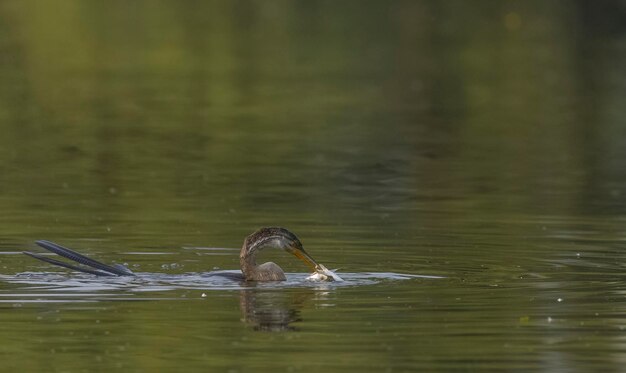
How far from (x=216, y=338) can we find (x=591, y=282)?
11.2 ft

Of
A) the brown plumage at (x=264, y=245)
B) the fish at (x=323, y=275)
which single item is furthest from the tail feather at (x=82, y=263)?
the fish at (x=323, y=275)

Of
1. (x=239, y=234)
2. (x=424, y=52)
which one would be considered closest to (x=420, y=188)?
(x=239, y=234)

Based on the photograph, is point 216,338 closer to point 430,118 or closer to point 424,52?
point 430,118

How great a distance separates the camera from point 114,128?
28.3m

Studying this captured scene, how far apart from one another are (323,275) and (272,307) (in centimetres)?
97

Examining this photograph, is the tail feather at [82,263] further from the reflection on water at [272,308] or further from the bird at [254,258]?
the reflection on water at [272,308]

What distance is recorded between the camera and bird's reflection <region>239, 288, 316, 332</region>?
1180 cm

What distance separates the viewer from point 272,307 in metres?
12.5

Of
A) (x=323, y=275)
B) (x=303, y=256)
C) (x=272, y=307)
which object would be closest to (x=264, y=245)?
(x=303, y=256)

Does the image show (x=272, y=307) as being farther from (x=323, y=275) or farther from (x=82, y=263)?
(x=82, y=263)

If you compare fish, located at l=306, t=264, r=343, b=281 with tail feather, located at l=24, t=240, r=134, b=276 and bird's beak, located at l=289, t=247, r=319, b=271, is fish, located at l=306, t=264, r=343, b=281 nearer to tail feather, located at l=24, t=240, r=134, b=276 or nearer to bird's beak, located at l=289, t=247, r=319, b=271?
bird's beak, located at l=289, t=247, r=319, b=271

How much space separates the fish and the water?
0.23 feet

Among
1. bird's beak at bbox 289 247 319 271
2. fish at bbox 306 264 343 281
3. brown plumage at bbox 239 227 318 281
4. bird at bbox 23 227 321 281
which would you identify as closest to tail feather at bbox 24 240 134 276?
bird at bbox 23 227 321 281

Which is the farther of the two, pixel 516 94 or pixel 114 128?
pixel 516 94
